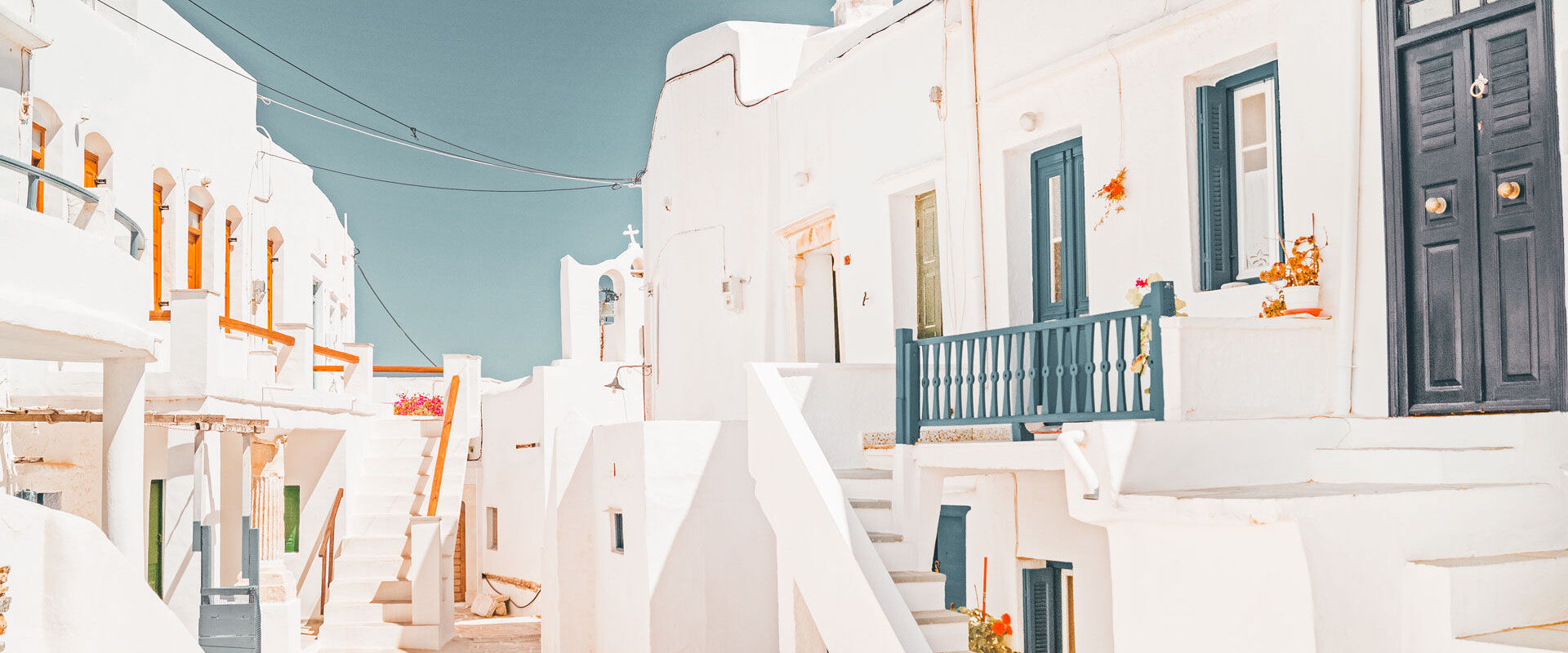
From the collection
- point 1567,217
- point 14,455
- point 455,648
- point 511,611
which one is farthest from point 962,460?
point 511,611

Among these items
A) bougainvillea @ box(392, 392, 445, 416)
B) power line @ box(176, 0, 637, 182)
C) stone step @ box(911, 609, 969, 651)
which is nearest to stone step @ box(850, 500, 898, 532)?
stone step @ box(911, 609, 969, 651)

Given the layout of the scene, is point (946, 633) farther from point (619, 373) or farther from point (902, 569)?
point (619, 373)

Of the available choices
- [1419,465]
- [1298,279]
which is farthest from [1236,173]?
[1419,465]

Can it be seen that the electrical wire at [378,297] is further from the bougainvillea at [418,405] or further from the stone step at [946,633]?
the stone step at [946,633]

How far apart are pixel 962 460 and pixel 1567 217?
11.1 feet

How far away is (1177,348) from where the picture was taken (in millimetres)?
5992

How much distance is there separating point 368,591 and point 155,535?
3.14 meters

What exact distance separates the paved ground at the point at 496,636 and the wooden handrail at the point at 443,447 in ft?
6.07

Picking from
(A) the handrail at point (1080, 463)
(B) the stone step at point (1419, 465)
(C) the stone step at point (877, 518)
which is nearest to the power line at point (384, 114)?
(C) the stone step at point (877, 518)

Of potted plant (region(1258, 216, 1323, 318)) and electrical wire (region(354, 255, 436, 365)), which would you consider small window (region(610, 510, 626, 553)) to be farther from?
electrical wire (region(354, 255, 436, 365))

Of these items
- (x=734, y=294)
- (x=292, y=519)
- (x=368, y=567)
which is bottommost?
(x=368, y=567)

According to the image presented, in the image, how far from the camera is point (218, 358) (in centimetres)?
1147

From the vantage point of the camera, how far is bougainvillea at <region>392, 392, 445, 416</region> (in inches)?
908

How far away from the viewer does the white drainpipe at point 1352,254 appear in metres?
6.34
